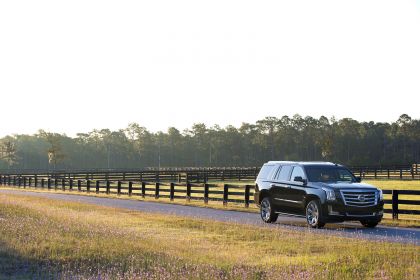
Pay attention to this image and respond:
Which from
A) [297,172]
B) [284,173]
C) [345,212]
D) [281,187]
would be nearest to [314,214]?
[345,212]

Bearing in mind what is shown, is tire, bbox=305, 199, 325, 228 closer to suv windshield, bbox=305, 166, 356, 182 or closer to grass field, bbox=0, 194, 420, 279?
suv windshield, bbox=305, 166, 356, 182

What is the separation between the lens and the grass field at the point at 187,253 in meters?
12.1

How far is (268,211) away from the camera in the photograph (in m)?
23.1

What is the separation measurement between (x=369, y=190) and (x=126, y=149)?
17990 cm

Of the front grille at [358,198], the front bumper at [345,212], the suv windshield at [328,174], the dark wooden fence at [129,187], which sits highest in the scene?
the suv windshield at [328,174]

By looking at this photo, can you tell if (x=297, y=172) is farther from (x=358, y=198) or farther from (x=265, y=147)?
(x=265, y=147)

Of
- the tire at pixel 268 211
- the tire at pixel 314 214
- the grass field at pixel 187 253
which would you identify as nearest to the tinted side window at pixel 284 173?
the tire at pixel 268 211

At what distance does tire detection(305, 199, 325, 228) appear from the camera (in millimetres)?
20672

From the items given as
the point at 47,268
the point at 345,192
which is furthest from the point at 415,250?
the point at 47,268

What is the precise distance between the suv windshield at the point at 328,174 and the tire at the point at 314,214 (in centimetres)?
84

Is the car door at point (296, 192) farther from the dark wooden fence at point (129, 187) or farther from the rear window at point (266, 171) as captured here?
the dark wooden fence at point (129, 187)

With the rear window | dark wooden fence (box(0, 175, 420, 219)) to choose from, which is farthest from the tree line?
the rear window

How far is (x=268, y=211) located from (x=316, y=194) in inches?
103

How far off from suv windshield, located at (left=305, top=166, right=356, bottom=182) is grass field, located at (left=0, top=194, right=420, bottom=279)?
2674 mm
